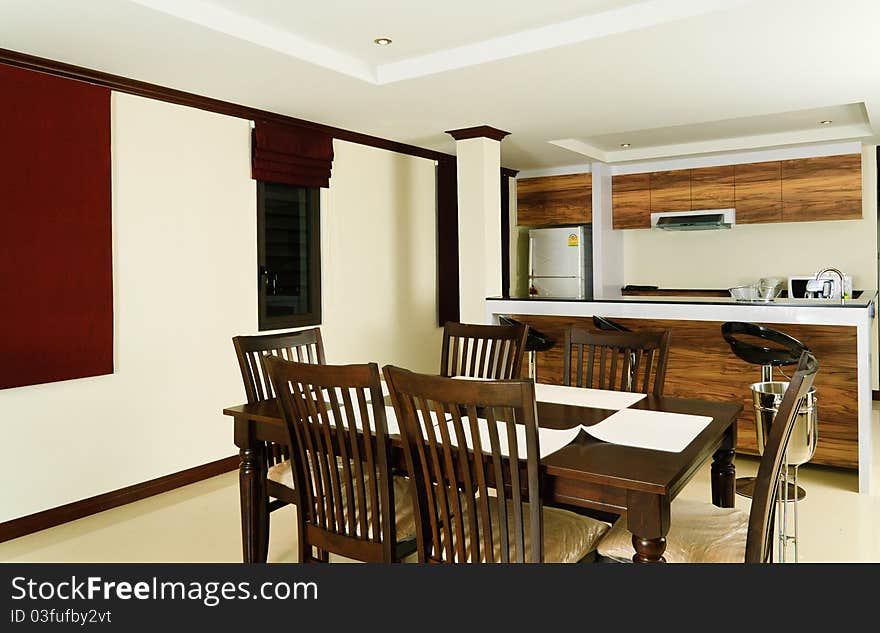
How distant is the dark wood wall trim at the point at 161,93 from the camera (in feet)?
11.0

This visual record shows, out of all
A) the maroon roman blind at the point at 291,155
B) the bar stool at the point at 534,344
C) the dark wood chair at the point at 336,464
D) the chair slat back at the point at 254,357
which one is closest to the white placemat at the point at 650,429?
the dark wood chair at the point at 336,464

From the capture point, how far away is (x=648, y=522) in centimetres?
180

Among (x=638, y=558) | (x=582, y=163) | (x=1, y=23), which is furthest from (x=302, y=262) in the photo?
(x=638, y=558)

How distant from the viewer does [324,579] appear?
5.61ft

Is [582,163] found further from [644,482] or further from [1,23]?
[644,482]

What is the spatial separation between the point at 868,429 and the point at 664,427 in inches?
87.3

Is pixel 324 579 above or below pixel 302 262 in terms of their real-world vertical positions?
below

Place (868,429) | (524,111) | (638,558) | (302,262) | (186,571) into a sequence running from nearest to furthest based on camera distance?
1. (638,558)
2. (186,571)
3. (868,429)
4. (524,111)
5. (302,262)

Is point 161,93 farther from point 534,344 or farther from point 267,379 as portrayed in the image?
point 534,344

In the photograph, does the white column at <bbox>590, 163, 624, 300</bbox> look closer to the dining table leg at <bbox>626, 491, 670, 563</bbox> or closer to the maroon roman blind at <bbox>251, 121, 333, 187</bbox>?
the maroon roman blind at <bbox>251, 121, 333, 187</bbox>

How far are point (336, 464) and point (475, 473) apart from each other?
0.50 meters

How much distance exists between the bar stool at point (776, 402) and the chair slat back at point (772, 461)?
38 cm

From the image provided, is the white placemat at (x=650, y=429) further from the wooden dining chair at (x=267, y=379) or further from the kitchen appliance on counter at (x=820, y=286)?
the kitchen appliance on counter at (x=820, y=286)

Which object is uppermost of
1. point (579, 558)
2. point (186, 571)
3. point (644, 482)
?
point (644, 482)
